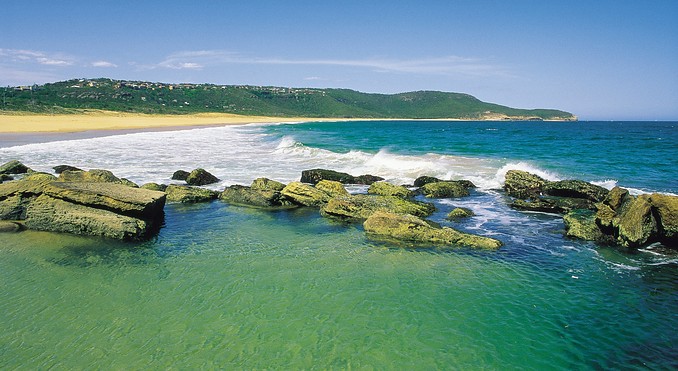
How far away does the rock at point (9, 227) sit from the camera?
40.3ft

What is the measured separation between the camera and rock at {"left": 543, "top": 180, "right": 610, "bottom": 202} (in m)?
16.6

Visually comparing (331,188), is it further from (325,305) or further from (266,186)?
(325,305)

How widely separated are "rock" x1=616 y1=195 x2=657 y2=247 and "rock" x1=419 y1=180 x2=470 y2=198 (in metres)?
7.11

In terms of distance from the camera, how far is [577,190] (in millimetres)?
17016

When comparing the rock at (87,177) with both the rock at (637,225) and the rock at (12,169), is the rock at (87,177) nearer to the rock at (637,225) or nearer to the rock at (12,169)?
the rock at (12,169)

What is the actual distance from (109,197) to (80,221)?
980 mm

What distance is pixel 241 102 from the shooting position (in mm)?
182125

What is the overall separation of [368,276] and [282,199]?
7.90 metres

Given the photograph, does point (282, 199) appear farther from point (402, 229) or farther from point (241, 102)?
point (241, 102)

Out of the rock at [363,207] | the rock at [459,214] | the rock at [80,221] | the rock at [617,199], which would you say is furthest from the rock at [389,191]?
the rock at [80,221]

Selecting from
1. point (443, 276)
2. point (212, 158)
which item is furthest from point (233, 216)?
point (212, 158)

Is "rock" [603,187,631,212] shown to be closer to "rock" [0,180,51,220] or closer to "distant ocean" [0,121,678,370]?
"distant ocean" [0,121,678,370]

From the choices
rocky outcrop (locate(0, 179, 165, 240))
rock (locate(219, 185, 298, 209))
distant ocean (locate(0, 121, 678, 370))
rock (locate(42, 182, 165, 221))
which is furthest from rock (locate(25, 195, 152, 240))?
rock (locate(219, 185, 298, 209))

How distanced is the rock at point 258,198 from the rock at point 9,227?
662 centimetres
